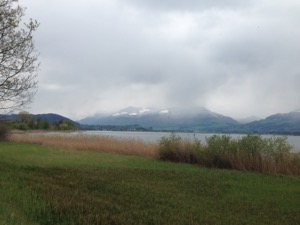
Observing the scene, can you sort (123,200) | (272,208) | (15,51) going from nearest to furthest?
(123,200) → (272,208) → (15,51)

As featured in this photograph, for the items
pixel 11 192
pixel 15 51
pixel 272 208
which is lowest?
pixel 272 208

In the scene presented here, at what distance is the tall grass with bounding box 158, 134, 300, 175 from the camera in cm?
1988

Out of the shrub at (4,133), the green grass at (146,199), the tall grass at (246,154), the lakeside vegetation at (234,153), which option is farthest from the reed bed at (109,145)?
the green grass at (146,199)

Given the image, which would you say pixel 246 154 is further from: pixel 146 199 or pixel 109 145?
pixel 109 145

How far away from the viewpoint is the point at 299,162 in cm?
1967

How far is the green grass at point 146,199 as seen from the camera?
7.91 metres

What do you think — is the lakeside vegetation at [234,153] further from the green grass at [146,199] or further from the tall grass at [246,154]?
the green grass at [146,199]

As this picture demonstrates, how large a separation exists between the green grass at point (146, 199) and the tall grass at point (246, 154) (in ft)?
10.4

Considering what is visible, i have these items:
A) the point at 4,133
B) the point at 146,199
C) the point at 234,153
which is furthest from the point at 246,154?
the point at 4,133

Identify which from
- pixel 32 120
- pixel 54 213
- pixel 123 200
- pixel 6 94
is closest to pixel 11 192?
pixel 54 213

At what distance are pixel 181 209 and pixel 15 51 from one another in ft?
36.8

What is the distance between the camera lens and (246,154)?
20922mm

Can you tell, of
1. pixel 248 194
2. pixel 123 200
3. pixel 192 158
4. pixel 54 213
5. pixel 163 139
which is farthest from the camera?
pixel 163 139

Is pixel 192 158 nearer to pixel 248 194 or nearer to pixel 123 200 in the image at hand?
pixel 248 194
